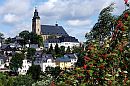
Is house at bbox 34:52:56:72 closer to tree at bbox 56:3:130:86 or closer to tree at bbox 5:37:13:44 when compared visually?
tree at bbox 5:37:13:44

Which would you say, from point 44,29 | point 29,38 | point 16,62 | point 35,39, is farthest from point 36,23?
point 16,62

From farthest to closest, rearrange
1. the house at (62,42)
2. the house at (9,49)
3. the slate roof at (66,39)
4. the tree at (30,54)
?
the slate roof at (66,39), the house at (62,42), the house at (9,49), the tree at (30,54)

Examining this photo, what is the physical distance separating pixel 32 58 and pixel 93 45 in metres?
108

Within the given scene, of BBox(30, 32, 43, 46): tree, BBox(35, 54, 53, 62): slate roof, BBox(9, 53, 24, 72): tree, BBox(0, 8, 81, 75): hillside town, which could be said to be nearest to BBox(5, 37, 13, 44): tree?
BBox(0, 8, 81, 75): hillside town

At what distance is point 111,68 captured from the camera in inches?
164

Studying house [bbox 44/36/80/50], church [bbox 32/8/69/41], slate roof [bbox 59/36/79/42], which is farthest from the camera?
church [bbox 32/8/69/41]

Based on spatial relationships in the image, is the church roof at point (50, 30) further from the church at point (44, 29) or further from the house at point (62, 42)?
the house at point (62, 42)

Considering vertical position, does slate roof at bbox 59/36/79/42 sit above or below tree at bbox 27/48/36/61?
above

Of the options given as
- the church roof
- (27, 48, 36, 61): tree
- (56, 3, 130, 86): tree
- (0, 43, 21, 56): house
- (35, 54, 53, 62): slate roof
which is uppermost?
the church roof

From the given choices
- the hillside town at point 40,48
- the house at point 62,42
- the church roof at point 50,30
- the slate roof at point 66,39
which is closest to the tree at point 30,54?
the hillside town at point 40,48

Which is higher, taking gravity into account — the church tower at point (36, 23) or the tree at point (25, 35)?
the church tower at point (36, 23)

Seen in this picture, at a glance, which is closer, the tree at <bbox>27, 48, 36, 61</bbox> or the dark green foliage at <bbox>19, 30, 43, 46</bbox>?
A: the tree at <bbox>27, 48, 36, 61</bbox>

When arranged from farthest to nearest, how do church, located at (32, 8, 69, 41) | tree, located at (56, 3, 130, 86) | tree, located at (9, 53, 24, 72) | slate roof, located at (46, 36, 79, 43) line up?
1. church, located at (32, 8, 69, 41)
2. slate roof, located at (46, 36, 79, 43)
3. tree, located at (9, 53, 24, 72)
4. tree, located at (56, 3, 130, 86)

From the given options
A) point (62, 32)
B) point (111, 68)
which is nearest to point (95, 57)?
point (111, 68)
